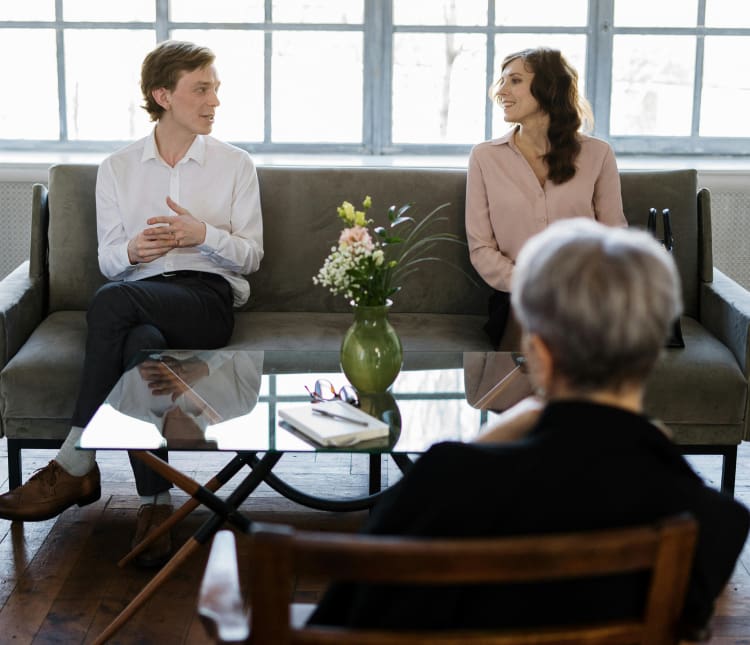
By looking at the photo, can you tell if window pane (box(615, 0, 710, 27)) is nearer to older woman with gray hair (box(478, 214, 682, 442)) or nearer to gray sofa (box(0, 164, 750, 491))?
gray sofa (box(0, 164, 750, 491))

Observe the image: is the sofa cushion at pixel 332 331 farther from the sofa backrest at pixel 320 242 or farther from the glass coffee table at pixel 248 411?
the glass coffee table at pixel 248 411

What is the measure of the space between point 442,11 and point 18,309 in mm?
2245

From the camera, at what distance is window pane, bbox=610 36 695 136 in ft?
14.6

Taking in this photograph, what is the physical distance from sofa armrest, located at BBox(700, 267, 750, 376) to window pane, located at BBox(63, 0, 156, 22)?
256 cm

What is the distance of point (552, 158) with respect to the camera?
10.9 feet

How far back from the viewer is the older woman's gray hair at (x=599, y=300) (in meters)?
1.13

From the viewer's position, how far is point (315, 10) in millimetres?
4438

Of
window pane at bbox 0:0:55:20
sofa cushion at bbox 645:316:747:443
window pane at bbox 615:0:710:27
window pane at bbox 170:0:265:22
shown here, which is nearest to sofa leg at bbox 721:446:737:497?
Result: sofa cushion at bbox 645:316:747:443

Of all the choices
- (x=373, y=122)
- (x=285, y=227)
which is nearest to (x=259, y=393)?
(x=285, y=227)

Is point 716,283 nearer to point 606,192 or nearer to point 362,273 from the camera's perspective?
point 606,192

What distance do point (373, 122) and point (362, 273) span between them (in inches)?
87.9

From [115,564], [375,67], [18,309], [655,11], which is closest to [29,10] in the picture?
[375,67]

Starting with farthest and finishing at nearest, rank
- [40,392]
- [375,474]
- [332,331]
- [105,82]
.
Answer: [105,82] < [332,331] < [375,474] < [40,392]

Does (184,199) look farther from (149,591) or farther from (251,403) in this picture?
(149,591)
